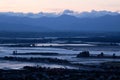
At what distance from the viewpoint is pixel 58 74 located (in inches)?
1785

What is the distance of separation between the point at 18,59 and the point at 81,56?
8926mm

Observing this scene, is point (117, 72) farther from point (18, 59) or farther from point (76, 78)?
point (18, 59)

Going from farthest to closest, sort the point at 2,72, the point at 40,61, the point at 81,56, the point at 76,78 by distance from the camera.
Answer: the point at 81,56, the point at 40,61, the point at 2,72, the point at 76,78

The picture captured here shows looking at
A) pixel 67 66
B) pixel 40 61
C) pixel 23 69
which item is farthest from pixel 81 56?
pixel 23 69

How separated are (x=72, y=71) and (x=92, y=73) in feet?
6.28

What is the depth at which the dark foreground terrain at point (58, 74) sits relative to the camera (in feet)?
140

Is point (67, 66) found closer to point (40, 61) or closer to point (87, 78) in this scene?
point (40, 61)

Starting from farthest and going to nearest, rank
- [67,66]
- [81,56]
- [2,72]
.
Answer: [81,56], [67,66], [2,72]

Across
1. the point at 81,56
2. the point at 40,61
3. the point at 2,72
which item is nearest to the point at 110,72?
the point at 2,72

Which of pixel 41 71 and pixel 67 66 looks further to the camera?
pixel 67 66

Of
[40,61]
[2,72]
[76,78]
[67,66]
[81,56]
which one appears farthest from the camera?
[81,56]

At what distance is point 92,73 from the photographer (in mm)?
46656

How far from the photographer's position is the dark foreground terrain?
4281cm

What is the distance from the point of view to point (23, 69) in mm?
49062
